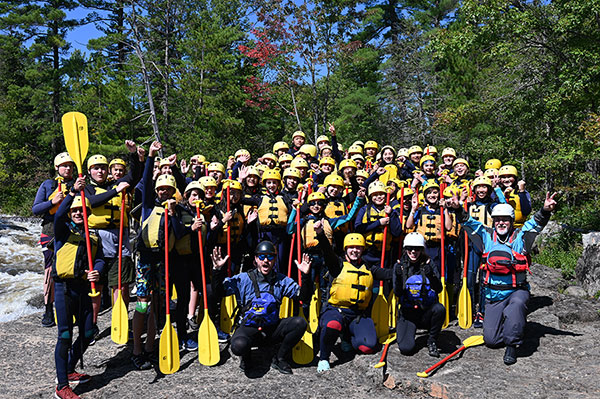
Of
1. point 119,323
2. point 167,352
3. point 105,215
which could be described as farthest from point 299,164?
point 167,352

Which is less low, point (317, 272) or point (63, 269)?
point (63, 269)

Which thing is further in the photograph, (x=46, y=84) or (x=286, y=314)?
(x=46, y=84)

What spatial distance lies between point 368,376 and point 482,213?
277 centimetres

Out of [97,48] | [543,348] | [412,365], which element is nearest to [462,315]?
[543,348]

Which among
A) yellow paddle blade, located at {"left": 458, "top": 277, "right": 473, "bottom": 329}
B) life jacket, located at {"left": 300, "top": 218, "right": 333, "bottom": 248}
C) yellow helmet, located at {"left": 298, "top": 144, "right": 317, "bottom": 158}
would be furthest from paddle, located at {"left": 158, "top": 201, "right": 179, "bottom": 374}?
Answer: yellow helmet, located at {"left": 298, "top": 144, "right": 317, "bottom": 158}

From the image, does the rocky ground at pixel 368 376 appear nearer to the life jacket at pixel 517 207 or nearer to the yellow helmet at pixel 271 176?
the life jacket at pixel 517 207

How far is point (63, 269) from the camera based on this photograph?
13.3ft

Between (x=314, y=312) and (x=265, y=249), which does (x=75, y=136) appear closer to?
(x=265, y=249)

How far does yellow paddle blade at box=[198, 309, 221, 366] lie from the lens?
15.0 feet

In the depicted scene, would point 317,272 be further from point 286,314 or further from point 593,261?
point 593,261

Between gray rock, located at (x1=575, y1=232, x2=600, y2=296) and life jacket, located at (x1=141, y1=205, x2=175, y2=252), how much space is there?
6794mm

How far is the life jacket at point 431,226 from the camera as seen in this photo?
561 centimetres

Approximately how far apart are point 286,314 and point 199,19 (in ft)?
67.9

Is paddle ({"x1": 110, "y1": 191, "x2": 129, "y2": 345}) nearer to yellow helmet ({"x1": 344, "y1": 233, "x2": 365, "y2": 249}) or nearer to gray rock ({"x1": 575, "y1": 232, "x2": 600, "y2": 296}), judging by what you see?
yellow helmet ({"x1": 344, "y1": 233, "x2": 365, "y2": 249})
